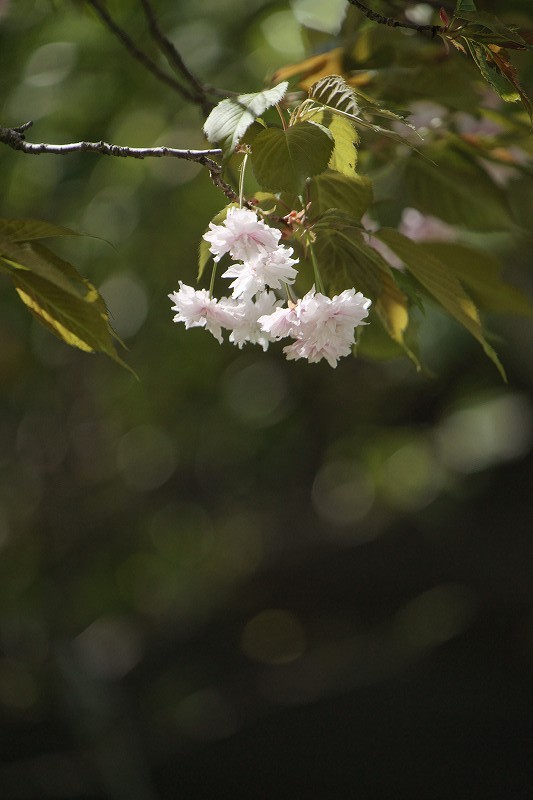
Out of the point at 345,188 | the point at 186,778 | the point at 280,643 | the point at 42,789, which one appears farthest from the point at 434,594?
the point at 345,188

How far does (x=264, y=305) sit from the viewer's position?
53 centimetres

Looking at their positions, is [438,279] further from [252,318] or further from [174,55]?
[174,55]

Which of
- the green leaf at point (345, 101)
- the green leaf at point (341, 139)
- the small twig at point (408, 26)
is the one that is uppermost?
the small twig at point (408, 26)

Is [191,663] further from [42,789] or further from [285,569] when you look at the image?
[42,789]

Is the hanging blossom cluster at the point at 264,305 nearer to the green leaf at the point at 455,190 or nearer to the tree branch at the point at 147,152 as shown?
the tree branch at the point at 147,152

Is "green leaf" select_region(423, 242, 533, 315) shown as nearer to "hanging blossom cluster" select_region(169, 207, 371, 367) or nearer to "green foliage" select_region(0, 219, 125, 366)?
"hanging blossom cluster" select_region(169, 207, 371, 367)

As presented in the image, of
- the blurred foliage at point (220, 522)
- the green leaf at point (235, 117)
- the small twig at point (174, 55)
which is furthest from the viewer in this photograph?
the blurred foliage at point (220, 522)

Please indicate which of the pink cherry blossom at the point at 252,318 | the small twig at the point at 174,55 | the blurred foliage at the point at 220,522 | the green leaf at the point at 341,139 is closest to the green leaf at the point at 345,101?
the green leaf at the point at 341,139

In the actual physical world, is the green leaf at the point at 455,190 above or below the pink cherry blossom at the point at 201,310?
below

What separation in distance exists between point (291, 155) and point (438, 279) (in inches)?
5.1

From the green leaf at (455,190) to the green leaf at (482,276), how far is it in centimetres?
4

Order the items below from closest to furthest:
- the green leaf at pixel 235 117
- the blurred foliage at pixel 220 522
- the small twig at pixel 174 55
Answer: the green leaf at pixel 235 117 < the small twig at pixel 174 55 < the blurred foliage at pixel 220 522

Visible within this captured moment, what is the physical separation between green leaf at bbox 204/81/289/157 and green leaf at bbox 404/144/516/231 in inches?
12.6

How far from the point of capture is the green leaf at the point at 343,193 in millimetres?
533
